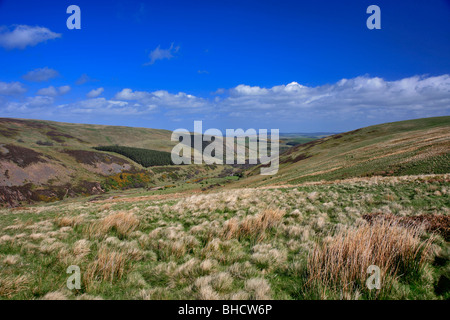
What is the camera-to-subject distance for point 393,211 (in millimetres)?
9344

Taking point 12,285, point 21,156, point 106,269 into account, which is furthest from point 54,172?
point 106,269

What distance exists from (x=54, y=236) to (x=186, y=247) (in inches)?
217

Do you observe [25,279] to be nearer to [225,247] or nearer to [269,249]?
[225,247]

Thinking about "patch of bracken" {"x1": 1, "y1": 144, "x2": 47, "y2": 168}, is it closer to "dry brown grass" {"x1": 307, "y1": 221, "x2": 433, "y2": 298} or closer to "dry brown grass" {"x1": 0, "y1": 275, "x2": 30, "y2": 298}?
"dry brown grass" {"x1": 0, "y1": 275, "x2": 30, "y2": 298}

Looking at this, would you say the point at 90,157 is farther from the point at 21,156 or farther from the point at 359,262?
the point at 359,262

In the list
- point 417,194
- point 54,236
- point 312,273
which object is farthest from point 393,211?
point 54,236

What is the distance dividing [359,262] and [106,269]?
599 centimetres

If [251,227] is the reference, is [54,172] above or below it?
below

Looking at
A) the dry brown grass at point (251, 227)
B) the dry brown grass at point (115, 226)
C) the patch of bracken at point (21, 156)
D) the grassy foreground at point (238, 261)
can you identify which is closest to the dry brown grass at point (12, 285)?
the grassy foreground at point (238, 261)

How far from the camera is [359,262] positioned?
14.5 feet

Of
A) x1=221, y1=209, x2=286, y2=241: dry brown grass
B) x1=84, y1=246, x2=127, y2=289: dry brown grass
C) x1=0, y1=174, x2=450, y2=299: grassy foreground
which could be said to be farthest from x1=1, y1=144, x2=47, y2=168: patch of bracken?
x1=221, y1=209, x2=286, y2=241: dry brown grass

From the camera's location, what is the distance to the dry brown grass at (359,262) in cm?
417

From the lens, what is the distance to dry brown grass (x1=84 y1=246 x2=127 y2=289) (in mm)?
4801
